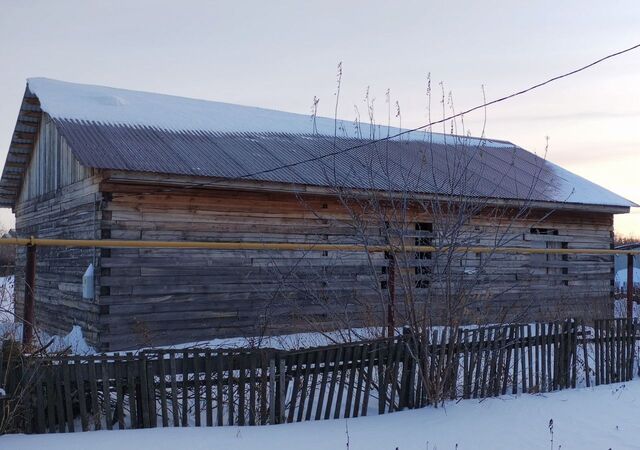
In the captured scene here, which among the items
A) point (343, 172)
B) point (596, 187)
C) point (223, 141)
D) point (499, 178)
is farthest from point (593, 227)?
point (223, 141)

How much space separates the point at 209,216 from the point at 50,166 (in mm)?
4772

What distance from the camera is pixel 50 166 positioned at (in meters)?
14.7

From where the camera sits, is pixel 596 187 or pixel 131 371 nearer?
pixel 131 371

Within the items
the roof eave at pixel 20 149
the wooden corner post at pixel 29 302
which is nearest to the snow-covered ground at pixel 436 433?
the wooden corner post at pixel 29 302

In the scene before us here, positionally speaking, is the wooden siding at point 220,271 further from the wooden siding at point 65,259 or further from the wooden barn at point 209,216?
the wooden siding at point 65,259

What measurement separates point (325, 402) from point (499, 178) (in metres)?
11.1

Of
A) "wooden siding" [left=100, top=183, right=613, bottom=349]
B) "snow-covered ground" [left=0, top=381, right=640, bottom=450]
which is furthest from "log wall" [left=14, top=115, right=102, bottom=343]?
"snow-covered ground" [left=0, top=381, right=640, bottom=450]

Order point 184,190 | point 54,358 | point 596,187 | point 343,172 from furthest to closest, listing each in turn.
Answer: point 596,187 < point 343,172 < point 184,190 < point 54,358

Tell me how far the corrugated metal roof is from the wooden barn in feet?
0.20

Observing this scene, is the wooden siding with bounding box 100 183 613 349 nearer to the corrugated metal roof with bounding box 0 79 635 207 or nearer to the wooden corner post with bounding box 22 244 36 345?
the corrugated metal roof with bounding box 0 79 635 207

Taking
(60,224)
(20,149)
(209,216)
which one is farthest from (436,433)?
(20,149)

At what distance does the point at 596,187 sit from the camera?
1948cm

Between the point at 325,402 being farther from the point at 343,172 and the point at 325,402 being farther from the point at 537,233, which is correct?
the point at 537,233

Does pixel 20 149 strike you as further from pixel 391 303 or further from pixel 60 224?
pixel 391 303
